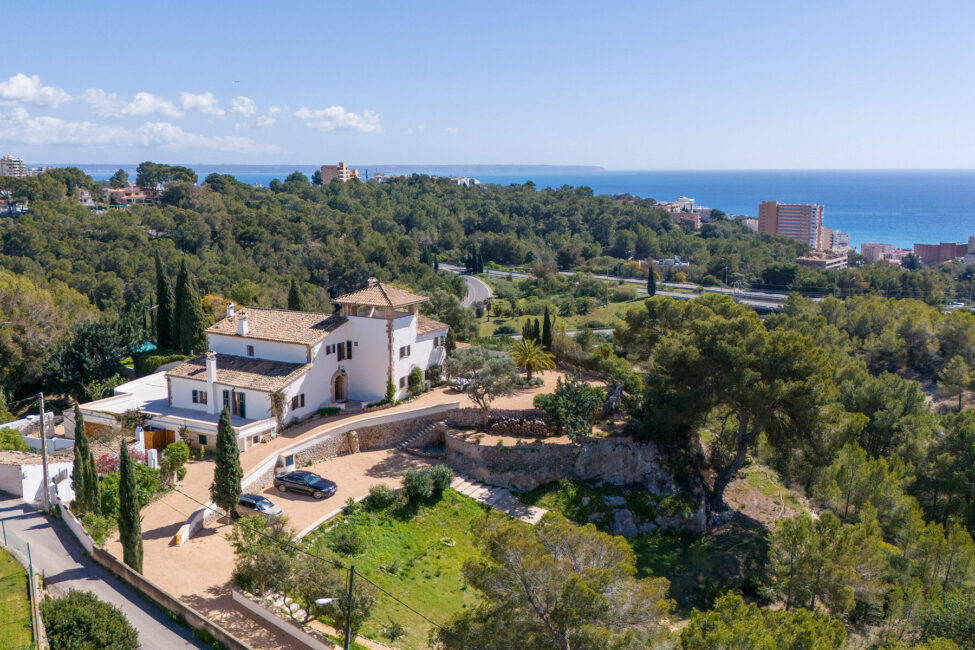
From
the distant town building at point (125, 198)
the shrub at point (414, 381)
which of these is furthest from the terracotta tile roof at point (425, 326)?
the distant town building at point (125, 198)

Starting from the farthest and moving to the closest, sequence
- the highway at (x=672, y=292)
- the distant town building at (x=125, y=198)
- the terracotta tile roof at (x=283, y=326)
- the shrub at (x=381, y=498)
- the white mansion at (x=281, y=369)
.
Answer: the distant town building at (x=125, y=198)
the highway at (x=672, y=292)
the terracotta tile roof at (x=283, y=326)
the white mansion at (x=281, y=369)
the shrub at (x=381, y=498)

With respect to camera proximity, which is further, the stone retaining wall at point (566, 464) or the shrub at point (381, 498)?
the stone retaining wall at point (566, 464)

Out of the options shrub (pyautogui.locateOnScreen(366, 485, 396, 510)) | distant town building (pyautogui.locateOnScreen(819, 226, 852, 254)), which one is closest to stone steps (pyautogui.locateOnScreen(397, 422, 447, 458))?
shrub (pyautogui.locateOnScreen(366, 485, 396, 510))

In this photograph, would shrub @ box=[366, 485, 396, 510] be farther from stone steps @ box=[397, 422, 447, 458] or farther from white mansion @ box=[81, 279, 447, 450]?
white mansion @ box=[81, 279, 447, 450]

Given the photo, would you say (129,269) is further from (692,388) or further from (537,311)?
(692,388)

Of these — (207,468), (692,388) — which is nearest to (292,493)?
(207,468)

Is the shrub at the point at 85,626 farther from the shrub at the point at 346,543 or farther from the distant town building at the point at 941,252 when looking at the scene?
the distant town building at the point at 941,252
